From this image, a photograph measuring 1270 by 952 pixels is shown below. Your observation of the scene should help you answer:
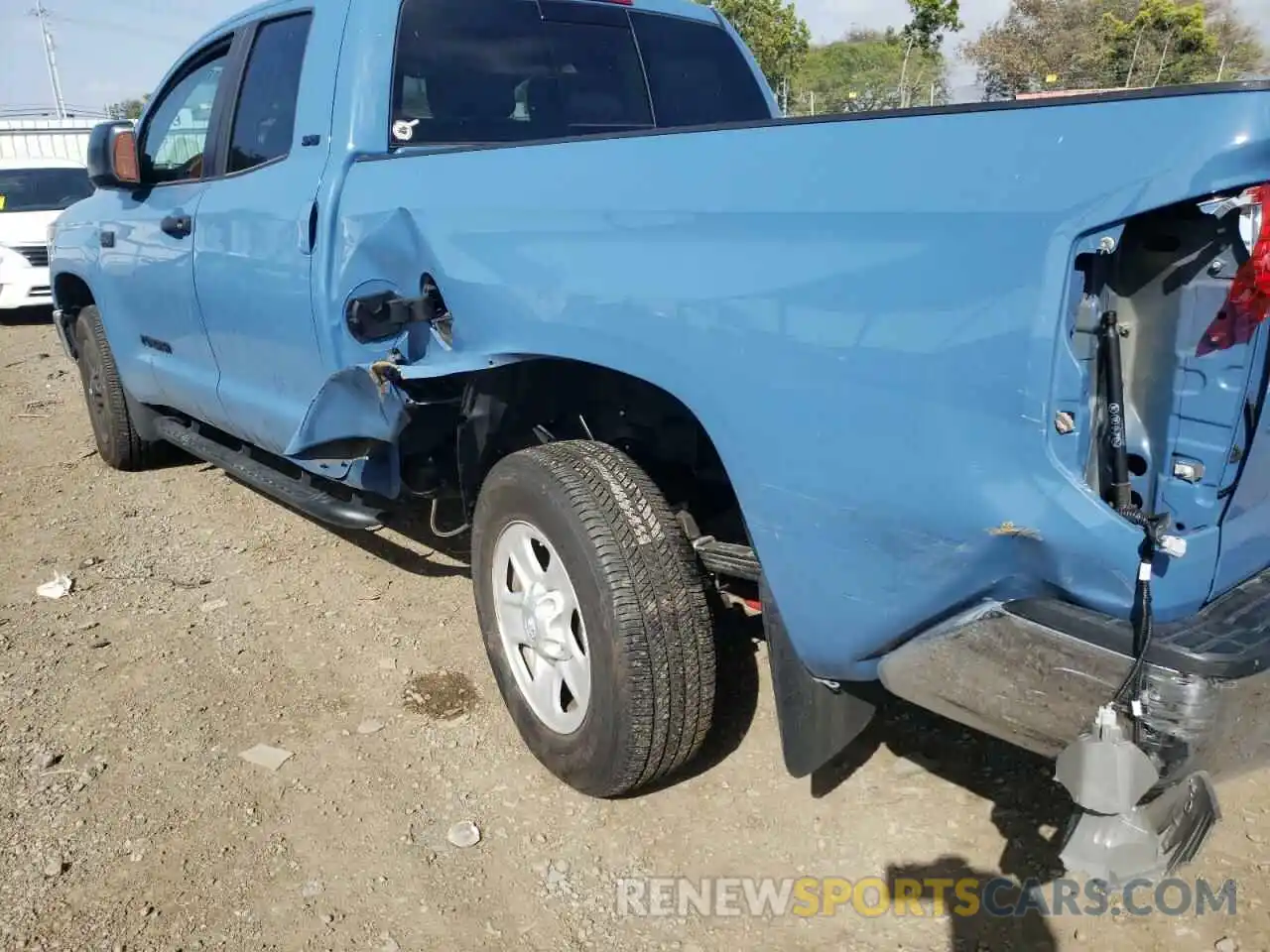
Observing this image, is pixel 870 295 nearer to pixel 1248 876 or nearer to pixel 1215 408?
pixel 1215 408

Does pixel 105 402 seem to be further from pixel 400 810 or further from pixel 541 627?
pixel 541 627

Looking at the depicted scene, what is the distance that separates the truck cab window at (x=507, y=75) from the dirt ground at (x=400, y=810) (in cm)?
174

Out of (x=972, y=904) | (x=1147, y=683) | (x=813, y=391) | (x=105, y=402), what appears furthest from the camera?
(x=105, y=402)

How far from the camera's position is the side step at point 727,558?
2498 millimetres

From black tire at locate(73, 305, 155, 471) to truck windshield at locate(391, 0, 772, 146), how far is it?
2.81 m

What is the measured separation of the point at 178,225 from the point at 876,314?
10.5ft

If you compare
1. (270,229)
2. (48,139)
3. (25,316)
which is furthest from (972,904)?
(48,139)

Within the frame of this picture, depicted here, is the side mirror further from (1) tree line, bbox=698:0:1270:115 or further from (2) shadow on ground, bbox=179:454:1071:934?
(1) tree line, bbox=698:0:1270:115

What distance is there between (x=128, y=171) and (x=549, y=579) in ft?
9.45

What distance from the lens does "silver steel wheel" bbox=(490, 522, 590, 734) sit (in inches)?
108

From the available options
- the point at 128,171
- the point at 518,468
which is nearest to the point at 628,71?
the point at 518,468

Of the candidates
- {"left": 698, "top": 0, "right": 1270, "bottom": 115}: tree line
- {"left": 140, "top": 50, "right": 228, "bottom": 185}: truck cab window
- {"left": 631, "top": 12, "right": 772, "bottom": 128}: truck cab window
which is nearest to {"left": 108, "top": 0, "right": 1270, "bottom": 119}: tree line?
{"left": 698, "top": 0, "right": 1270, "bottom": 115}: tree line

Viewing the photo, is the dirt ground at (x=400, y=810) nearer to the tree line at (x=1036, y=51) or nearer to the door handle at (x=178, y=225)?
the door handle at (x=178, y=225)

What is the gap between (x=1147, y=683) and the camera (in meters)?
1.64
